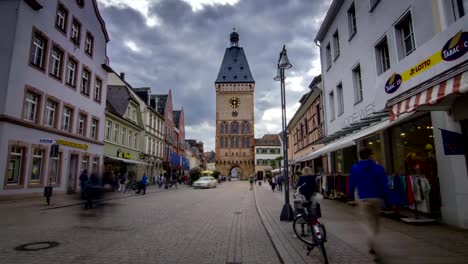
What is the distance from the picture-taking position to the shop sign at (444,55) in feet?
22.7

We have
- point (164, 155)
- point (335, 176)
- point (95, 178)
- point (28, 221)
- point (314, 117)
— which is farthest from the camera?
point (164, 155)

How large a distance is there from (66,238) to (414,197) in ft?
30.1

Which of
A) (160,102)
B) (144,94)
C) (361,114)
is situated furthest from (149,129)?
(361,114)

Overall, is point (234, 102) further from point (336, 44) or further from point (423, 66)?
point (423, 66)

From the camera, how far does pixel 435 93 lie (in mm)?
6492

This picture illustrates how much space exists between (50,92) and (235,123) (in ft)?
238

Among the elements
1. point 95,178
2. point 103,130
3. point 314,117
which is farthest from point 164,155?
point 95,178

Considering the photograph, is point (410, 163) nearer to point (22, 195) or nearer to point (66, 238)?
point (66, 238)

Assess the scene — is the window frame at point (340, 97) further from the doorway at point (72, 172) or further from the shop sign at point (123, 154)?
the shop sign at point (123, 154)

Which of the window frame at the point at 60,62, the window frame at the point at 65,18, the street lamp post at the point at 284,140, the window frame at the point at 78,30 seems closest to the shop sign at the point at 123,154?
the window frame at the point at 60,62

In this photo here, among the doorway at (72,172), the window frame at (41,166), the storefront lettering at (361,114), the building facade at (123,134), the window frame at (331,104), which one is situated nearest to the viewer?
the storefront lettering at (361,114)

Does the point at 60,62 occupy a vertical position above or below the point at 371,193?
above

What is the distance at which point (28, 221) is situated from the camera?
955 centimetres

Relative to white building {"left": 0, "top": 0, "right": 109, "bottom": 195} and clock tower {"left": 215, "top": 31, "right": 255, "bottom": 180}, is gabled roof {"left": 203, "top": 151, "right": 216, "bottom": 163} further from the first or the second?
white building {"left": 0, "top": 0, "right": 109, "bottom": 195}
